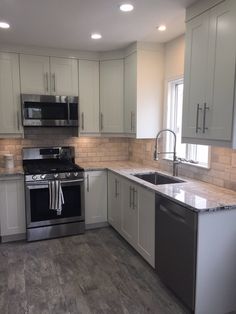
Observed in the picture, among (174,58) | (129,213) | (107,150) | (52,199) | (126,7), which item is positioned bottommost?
(129,213)

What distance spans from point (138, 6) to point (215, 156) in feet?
5.15

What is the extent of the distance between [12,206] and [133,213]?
156 cm

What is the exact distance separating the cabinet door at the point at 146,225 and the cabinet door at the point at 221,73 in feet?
2.82

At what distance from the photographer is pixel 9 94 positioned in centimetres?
350

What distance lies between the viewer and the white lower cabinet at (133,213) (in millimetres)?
2637

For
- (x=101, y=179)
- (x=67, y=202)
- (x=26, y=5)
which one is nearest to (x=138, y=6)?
(x=26, y=5)

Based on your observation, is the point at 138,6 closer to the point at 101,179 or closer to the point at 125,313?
the point at 101,179

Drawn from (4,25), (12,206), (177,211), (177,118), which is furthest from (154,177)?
(4,25)

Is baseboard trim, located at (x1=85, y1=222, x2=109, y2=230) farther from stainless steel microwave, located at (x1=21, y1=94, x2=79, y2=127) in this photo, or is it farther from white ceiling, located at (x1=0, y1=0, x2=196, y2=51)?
white ceiling, located at (x1=0, y1=0, x2=196, y2=51)

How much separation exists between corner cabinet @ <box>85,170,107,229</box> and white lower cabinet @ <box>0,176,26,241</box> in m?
0.87

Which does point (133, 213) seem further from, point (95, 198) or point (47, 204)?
point (47, 204)

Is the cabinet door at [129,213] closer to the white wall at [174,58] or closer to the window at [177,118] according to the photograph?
the window at [177,118]

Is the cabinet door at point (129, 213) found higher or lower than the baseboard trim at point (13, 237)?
higher

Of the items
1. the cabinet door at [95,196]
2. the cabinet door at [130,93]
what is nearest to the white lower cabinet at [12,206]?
the cabinet door at [95,196]
